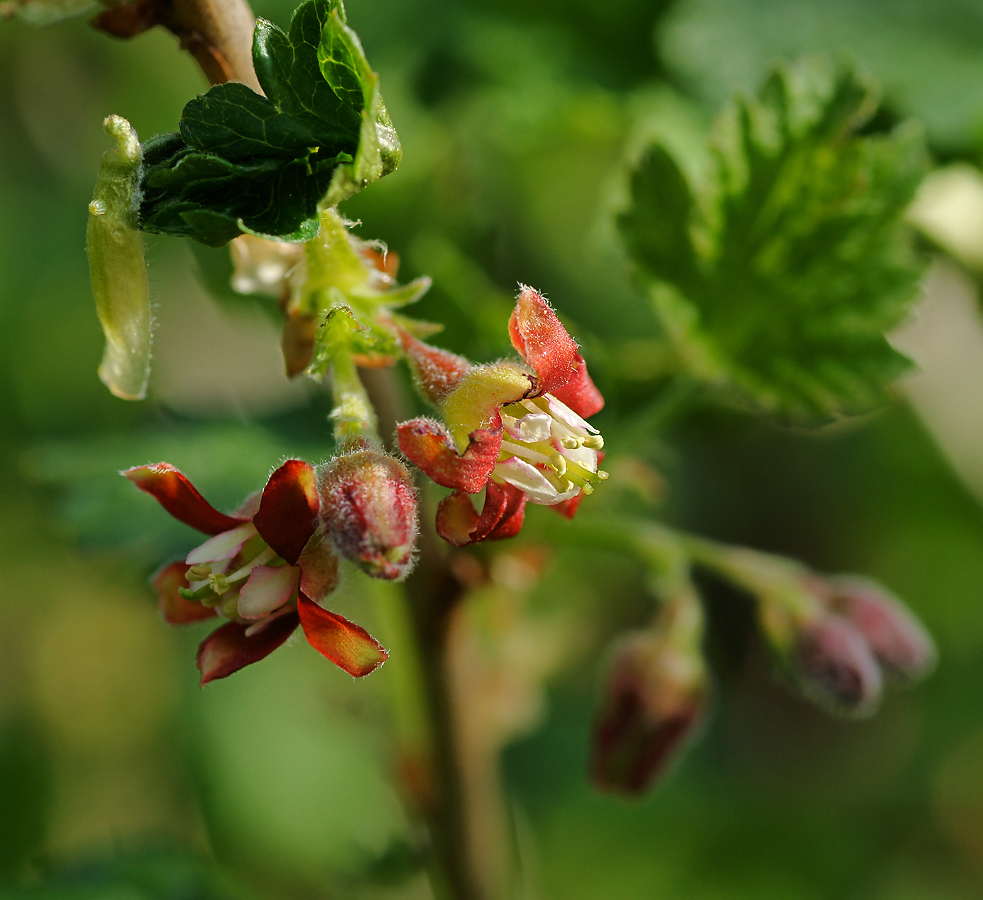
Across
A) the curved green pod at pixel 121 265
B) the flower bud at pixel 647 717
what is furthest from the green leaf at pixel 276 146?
the flower bud at pixel 647 717

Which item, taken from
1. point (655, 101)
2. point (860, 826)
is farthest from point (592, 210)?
point (860, 826)

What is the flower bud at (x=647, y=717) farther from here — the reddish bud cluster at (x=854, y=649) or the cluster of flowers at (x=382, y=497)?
the cluster of flowers at (x=382, y=497)

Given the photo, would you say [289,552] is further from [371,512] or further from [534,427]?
[534,427]

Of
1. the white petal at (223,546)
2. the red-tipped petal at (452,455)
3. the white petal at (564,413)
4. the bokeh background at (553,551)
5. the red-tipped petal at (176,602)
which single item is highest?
the white petal at (564,413)

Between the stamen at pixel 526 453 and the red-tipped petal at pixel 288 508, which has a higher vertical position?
the stamen at pixel 526 453

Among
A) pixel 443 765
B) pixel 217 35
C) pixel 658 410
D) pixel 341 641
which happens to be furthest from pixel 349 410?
pixel 443 765

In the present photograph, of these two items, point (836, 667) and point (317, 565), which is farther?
point (836, 667)
